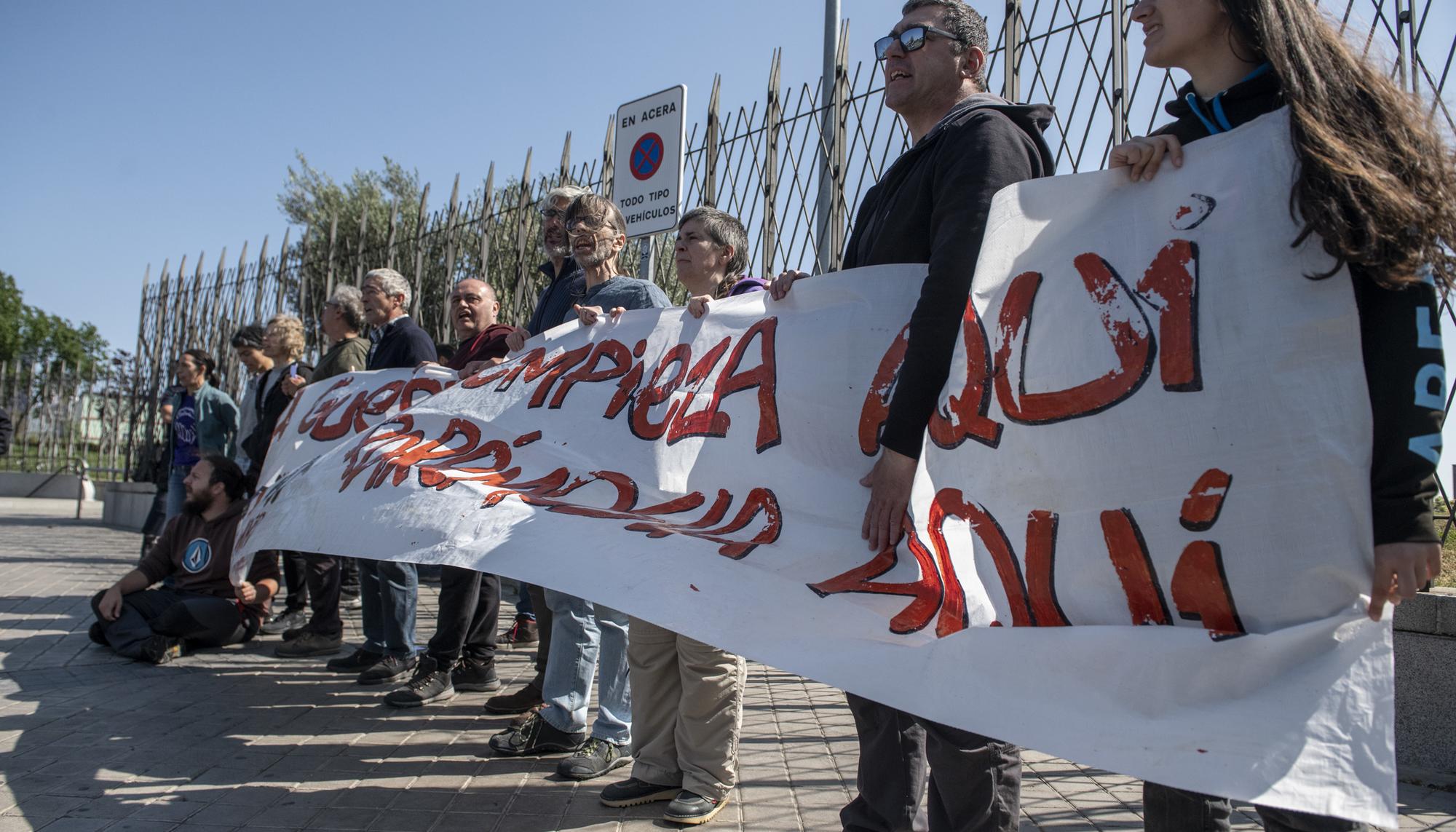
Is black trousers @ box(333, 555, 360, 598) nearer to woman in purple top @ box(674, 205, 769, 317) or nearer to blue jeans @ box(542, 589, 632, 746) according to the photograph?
blue jeans @ box(542, 589, 632, 746)

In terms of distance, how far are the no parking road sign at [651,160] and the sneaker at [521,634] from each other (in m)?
2.51

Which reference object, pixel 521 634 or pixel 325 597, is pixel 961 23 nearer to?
pixel 521 634

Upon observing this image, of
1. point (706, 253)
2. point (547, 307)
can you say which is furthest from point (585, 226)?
point (706, 253)

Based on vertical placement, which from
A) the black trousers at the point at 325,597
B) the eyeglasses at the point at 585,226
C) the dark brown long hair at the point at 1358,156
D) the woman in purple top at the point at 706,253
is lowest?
the black trousers at the point at 325,597

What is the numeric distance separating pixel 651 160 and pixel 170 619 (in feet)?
12.0

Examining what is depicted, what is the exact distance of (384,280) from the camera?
5.31 m

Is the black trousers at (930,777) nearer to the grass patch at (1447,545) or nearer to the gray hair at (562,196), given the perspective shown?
the grass patch at (1447,545)

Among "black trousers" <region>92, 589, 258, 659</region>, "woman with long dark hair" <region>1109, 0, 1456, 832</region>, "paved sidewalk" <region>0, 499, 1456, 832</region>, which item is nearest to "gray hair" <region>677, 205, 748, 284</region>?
"paved sidewalk" <region>0, 499, 1456, 832</region>

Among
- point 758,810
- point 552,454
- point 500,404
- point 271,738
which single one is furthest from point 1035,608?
point 271,738

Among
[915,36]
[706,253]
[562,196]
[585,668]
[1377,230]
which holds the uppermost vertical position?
[562,196]

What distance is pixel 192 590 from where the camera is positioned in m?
5.51

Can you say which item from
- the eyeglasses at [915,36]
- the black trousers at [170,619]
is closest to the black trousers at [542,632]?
the black trousers at [170,619]

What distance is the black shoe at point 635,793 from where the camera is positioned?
10.2 ft

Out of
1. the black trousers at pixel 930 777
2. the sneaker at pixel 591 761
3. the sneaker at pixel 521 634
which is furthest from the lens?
the sneaker at pixel 521 634
